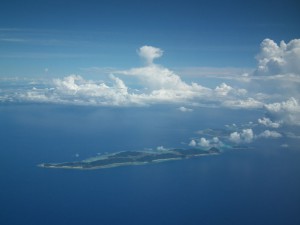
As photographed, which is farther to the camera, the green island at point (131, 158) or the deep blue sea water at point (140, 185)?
the green island at point (131, 158)

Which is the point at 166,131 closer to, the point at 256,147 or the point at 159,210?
the point at 256,147

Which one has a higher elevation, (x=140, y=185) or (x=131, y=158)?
(x=131, y=158)

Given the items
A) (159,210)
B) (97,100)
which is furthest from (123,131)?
(97,100)

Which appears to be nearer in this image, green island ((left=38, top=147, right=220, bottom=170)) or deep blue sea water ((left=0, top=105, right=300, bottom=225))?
deep blue sea water ((left=0, top=105, right=300, bottom=225))
